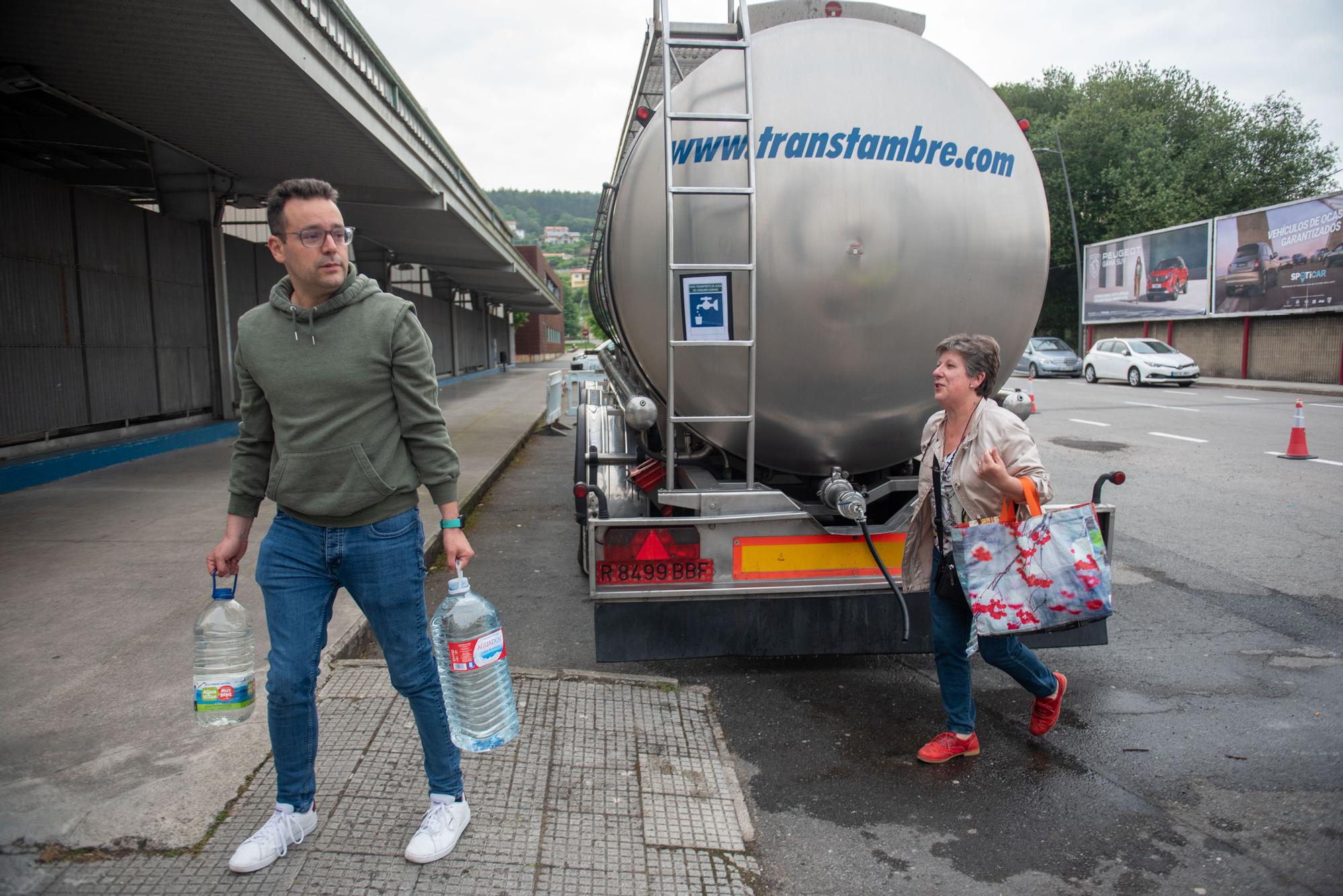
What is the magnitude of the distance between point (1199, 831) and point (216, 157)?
37.9 ft

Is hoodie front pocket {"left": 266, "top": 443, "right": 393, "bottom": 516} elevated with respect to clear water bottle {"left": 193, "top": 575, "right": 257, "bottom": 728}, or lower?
elevated

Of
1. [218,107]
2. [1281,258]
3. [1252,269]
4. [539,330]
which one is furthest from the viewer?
[539,330]

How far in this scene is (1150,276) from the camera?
30828mm

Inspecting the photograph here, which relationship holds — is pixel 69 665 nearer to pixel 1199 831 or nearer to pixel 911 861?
pixel 911 861

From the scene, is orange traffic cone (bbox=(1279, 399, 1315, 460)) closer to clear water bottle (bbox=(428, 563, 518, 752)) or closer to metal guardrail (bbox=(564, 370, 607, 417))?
metal guardrail (bbox=(564, 370, 607, 417))

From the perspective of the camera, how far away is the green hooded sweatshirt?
2377mm

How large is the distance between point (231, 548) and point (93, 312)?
8826mm

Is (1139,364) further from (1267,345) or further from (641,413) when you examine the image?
(641,413)

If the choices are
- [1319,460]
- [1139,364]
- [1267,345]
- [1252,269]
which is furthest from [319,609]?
[1267,345]

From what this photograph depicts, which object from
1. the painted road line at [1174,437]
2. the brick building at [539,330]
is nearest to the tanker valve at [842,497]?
the painted road line at [1174,437]

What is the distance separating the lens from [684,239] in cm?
360

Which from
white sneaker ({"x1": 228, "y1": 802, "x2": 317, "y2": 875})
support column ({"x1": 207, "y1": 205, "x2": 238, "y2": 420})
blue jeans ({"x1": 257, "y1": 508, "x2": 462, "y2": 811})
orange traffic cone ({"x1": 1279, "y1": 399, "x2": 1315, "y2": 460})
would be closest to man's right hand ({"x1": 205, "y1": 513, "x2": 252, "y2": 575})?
blue jeans ({"x1": 257, "y1": 508, "x2": 462, "y2": 811})

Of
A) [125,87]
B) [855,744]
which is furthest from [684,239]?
[125,87]

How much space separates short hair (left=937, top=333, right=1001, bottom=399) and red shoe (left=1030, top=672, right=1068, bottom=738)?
1.30 metres
